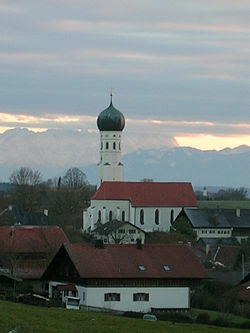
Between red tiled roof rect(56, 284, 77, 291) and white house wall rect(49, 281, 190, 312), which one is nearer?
white house wall rect(49, 281, 190, 312)

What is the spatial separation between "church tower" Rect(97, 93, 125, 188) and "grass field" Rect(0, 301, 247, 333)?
93.8 meters

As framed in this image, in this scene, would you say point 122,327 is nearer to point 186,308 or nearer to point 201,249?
point 186,308

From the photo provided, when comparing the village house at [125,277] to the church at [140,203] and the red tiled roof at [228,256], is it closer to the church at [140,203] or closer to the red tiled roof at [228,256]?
the red tiled roof at [228,256]

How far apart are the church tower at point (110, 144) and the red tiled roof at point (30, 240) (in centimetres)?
6658

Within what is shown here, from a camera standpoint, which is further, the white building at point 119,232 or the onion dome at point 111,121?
the onion dome at point 111,121

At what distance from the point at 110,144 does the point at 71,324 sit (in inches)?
3916

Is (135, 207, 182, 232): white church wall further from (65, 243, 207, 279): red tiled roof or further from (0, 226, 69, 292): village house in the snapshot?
(65, 243, 207, 279): red tiled roof

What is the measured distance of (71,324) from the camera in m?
30.2

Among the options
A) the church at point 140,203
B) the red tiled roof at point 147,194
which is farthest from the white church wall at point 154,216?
the red tiled roof at point 147,194

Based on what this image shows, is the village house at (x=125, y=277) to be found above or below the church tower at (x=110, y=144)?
below

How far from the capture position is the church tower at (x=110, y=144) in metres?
129

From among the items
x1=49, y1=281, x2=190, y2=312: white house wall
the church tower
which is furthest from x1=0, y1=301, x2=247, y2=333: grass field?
the church tower

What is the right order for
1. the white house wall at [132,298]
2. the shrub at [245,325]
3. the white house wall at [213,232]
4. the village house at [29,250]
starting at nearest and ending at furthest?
the shrub at [245,325], the white house wall at [132,298], the village house at [29,250], the white house wall at [213,232]

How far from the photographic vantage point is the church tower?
128750 millimetres
